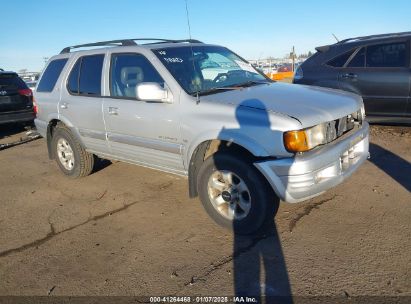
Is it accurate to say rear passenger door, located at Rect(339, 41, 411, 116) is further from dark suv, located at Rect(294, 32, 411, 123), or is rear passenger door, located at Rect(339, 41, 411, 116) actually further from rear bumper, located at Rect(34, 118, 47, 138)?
rear bumper, located at Rect(34, 118, 47, 138)

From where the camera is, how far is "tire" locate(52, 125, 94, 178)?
18.0ft

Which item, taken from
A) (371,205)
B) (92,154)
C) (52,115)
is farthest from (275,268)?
(52,115)

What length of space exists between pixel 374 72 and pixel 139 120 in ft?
14.3

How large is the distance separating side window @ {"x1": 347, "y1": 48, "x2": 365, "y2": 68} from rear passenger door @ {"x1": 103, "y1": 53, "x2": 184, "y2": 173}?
4152 millimetres

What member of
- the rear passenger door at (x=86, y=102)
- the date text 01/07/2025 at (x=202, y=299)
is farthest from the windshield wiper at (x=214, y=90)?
the date text 01/07/2025 at (x=202, y=299)

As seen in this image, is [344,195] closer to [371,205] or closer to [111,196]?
[371,205]

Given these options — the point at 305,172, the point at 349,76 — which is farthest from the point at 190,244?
the point at 349,76

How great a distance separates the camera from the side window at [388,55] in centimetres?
638

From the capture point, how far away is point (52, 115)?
5.57m

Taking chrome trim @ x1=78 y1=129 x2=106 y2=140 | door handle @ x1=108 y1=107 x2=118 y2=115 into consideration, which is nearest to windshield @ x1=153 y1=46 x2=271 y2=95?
door handle @ x1=108 y1=107 x2=118 y2=115

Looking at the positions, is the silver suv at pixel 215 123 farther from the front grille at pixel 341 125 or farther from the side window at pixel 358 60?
the side window at pixel 358 60

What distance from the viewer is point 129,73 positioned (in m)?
4.52

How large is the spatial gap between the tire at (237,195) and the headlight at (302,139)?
0.40 m

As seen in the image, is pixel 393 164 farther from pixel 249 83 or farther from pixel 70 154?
pixel 70 154
